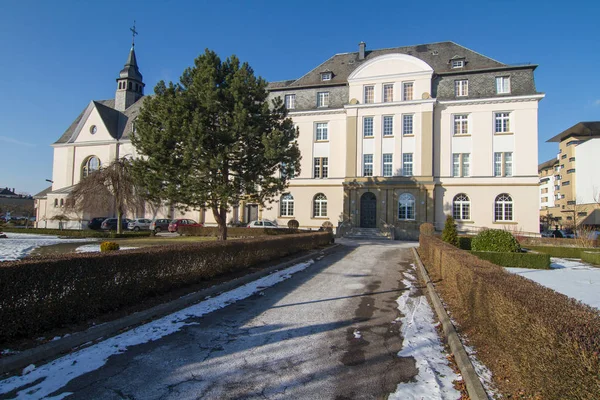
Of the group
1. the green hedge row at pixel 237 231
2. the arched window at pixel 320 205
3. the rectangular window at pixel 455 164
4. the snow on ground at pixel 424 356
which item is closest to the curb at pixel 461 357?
the snow on ground at pixel 424 356

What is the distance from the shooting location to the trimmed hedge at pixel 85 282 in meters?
4.83

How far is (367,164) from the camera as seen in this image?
33562 millimetres

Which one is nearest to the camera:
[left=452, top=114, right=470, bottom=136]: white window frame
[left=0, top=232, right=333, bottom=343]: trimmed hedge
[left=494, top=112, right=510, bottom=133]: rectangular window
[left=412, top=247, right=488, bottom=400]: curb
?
[left=412, top=247, right=488, bottom=400]: curb

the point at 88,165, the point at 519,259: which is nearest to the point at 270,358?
the point at 519,259

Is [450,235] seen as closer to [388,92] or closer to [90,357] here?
[90,357]

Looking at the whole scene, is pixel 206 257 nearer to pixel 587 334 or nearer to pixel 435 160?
pixel 587 334

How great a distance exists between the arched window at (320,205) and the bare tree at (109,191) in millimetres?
15696

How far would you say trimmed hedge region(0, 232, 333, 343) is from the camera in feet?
15.8

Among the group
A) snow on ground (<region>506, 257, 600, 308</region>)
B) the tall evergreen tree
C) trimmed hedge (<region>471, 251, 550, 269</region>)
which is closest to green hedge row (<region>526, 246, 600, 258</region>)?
snow on ground (<region>506, 257, 600, 308</region>)

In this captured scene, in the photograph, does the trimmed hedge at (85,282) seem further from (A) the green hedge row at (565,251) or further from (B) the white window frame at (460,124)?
(B) the white window frame at (460,124)

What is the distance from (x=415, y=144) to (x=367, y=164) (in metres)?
4.64

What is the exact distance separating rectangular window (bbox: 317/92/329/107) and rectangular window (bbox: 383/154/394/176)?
26.4ft

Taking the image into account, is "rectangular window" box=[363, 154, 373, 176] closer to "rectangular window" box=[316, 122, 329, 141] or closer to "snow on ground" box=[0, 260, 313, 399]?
"rectangular window" box=[316, 122, 329, 141]

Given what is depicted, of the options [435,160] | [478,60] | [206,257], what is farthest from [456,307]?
[478,60]
